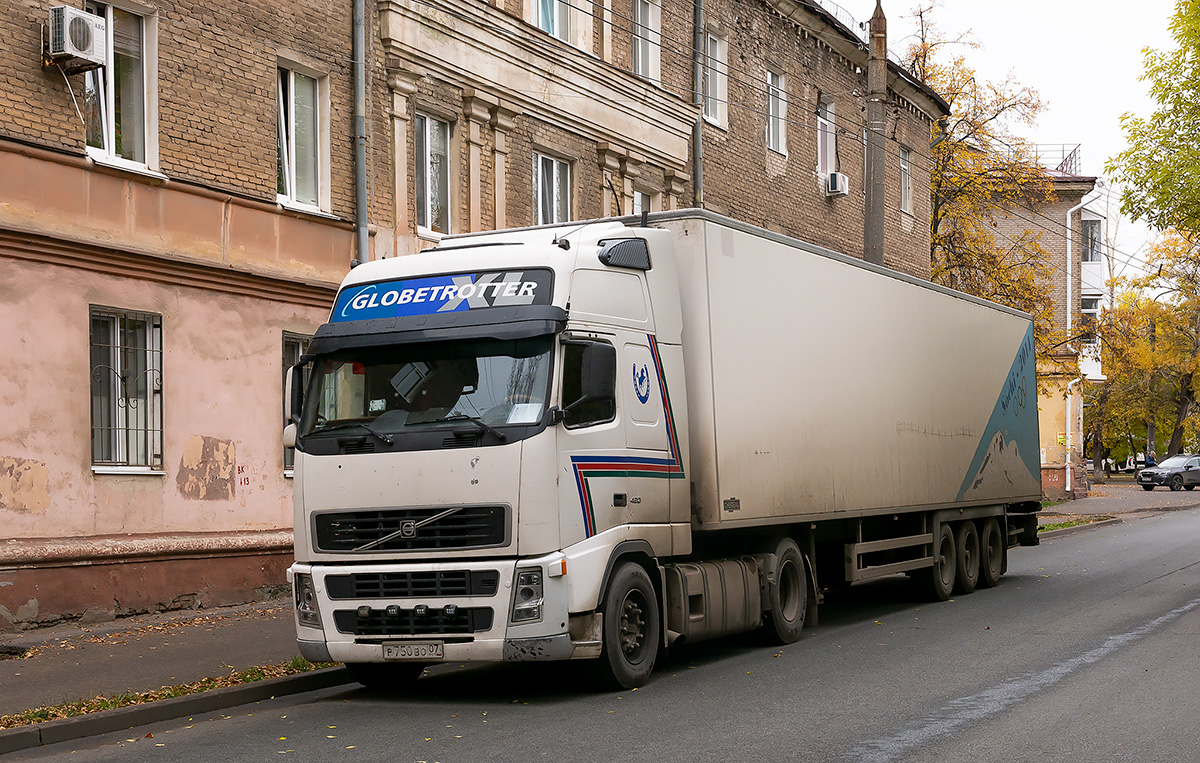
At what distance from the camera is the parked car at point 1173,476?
183 ft

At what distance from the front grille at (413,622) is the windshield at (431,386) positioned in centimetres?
129

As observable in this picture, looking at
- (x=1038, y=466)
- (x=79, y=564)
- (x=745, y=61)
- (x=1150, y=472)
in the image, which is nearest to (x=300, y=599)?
(x=79, y=564)

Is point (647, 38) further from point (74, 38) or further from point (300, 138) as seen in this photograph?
point (74, 38)

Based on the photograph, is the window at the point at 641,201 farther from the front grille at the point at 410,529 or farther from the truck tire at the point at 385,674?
the front grille at the point at 410,529

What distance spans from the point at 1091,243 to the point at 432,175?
55.8m

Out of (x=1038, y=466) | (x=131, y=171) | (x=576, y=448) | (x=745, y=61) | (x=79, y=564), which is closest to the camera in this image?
(x=576, y=448)

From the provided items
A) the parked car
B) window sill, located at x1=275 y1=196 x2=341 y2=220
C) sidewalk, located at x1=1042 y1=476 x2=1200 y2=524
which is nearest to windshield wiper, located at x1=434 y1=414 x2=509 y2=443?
window sill, located at x1=275 y1=196 x2=341 y2=220

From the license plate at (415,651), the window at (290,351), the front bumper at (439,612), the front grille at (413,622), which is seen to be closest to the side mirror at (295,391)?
the front bumper at (439,612)

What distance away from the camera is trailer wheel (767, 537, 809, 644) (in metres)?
12.2

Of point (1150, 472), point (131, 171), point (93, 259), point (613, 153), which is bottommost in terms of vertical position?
point (1150, 472)

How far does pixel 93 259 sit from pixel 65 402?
4.92 feet

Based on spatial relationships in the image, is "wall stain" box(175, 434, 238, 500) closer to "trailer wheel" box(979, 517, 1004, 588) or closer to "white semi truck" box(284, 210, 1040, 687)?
"white semi truck" box(284, 210, 1040, 687)

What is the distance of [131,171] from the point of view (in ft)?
47.2

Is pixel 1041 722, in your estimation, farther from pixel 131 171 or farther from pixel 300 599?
pixel 131 171
